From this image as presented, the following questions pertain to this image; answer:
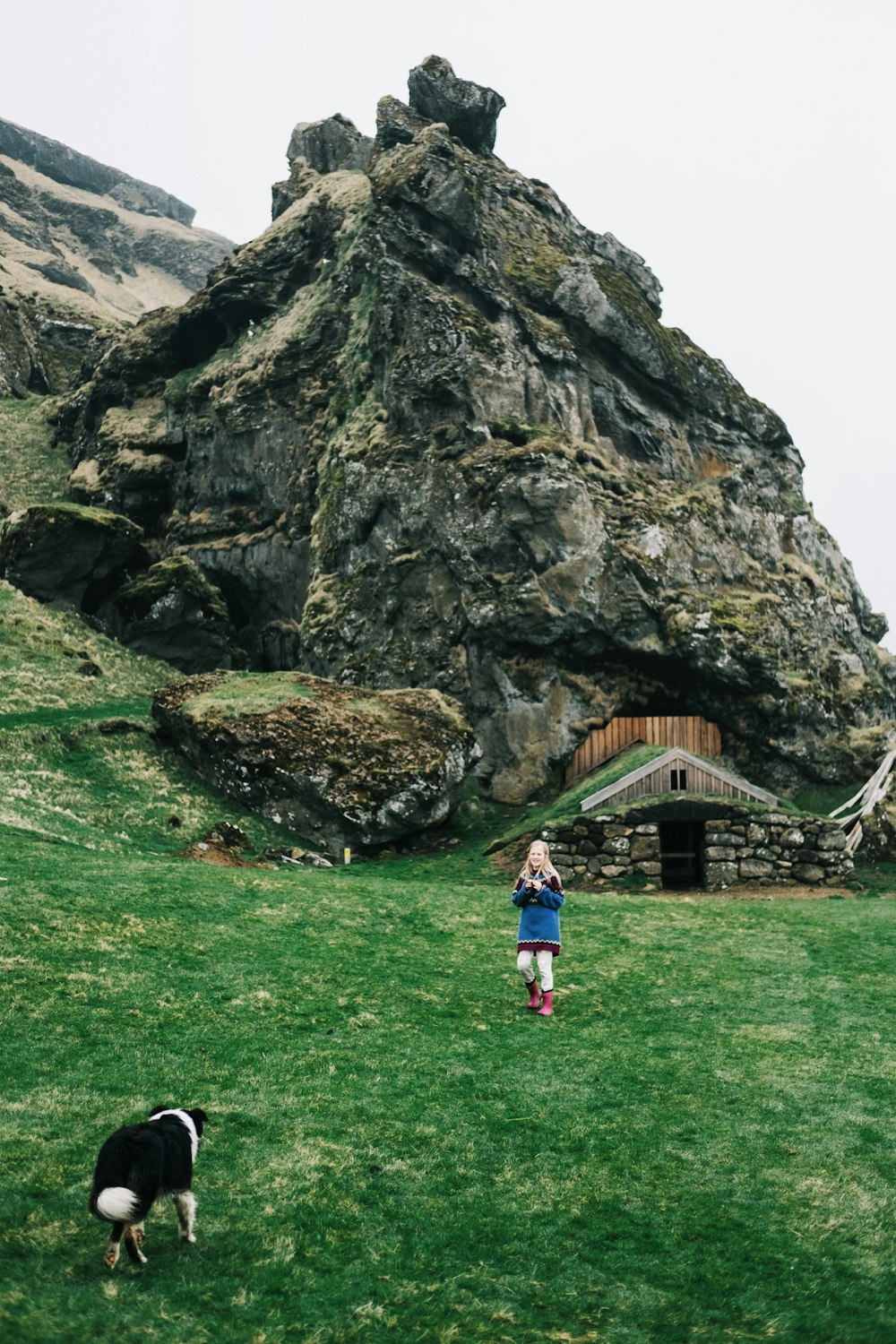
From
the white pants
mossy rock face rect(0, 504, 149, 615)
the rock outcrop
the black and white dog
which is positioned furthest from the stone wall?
mossy rock face rect(0, 504, 149, 615)

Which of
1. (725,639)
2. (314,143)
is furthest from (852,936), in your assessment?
(314,143)

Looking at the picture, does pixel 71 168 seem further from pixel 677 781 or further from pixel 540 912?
pixel 540 912

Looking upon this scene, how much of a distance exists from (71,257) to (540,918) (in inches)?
5862

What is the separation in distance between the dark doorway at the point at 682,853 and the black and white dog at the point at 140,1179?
2504cm

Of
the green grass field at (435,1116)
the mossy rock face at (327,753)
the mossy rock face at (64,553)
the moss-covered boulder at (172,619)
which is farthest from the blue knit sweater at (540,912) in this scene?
the mossy rock face at (64,553)

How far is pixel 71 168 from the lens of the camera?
18350cm

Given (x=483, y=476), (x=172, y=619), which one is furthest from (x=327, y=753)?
(x=172, y=619)

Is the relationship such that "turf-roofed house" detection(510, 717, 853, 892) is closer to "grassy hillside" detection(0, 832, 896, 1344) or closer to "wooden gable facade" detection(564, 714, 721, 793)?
"wooden gable facade" detection(564, 714, 721, 793)

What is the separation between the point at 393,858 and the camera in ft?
112

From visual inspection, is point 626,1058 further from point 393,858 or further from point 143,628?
point 143,628

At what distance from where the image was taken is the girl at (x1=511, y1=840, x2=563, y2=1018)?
539 inches

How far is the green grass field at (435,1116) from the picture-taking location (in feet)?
21.2

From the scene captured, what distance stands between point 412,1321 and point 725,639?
127 ft

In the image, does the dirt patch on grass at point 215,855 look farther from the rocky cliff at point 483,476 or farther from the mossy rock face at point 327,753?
the rocky cliff at point 483,476
